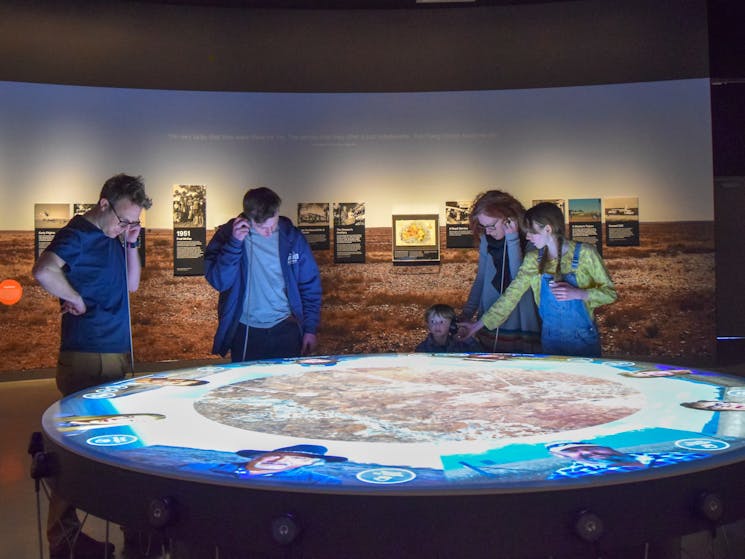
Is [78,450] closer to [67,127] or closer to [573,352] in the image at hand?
[573,352]

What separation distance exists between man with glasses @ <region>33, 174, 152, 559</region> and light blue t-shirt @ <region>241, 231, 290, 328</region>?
116 centimetres

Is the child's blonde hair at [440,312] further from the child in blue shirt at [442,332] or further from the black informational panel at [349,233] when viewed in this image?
the black informational panel at [349,233]

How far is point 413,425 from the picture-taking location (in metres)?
2.44

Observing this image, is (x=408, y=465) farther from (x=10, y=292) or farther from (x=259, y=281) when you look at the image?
(x=10, y=292)

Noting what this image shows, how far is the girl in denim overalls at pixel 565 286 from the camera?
480cm

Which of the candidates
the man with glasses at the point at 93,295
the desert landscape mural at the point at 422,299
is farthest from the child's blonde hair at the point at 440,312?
the desert landscape mural at the point at 422,299

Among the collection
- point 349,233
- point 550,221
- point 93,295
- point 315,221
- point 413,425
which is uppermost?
point 315,221

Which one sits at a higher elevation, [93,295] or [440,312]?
[93,295]

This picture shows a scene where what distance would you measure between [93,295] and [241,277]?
131cm

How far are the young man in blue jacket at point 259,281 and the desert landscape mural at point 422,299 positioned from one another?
582 centimetres

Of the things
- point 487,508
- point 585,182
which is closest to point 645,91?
point 585,182

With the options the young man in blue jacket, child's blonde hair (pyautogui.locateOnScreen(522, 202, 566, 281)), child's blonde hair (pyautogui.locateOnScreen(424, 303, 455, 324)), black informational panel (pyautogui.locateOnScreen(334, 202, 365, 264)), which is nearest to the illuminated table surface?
child's blonde hair (pyautogui.locateOnScreen(522, 202, 566, 281))

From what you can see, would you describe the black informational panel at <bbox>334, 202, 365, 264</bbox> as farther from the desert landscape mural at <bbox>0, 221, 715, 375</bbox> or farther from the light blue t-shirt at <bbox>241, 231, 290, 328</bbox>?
the light blue t-shirt at <bbox>241, 231, 290, 328</bbox>

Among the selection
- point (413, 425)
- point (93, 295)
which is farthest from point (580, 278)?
point (93, 295)
